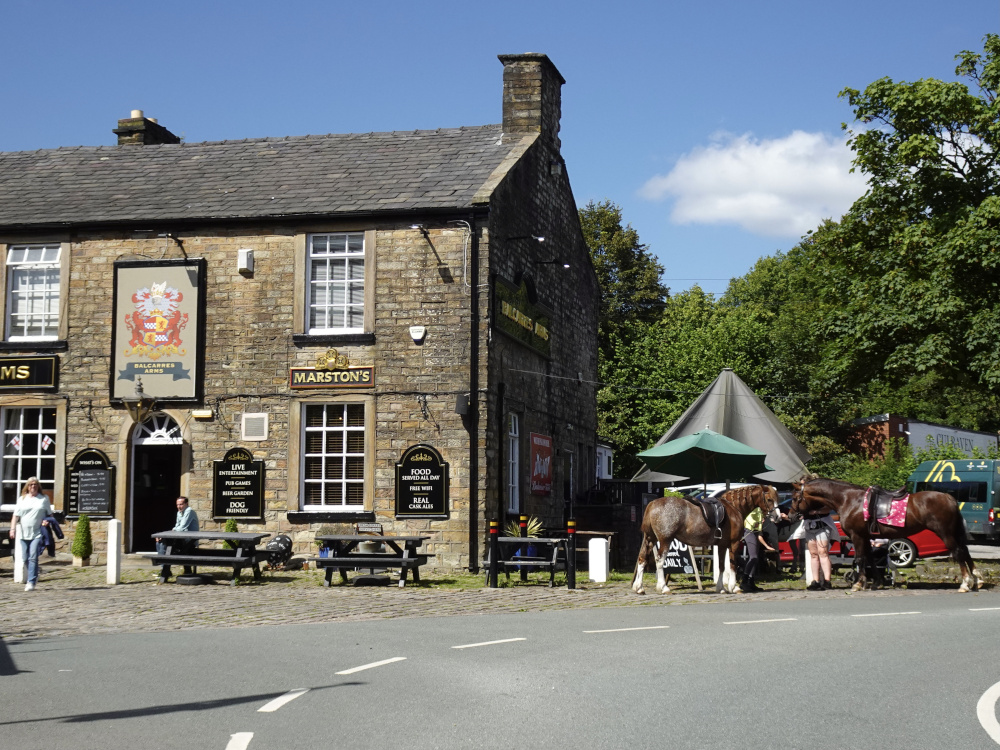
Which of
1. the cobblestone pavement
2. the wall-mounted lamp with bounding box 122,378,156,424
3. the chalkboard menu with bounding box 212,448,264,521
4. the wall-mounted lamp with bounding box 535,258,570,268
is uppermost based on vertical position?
the wall-mounted lamp with bounding box 535,258,570,268

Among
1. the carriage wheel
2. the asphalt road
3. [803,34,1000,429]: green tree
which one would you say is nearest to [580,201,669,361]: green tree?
[803,34,1000,429]: green tree

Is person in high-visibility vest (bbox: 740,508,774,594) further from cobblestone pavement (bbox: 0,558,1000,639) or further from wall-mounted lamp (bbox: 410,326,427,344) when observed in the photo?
wall-mounted lamp (bbox: 410,326,427,344)

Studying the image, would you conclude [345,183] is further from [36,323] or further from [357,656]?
[357,656]

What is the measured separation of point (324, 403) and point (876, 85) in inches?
563

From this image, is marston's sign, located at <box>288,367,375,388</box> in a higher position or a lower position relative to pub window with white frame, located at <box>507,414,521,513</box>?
higher

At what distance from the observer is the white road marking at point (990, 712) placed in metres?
6.57

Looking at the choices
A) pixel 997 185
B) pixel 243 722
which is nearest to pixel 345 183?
pixel 997 185

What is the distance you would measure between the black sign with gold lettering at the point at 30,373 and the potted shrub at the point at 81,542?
3039mm

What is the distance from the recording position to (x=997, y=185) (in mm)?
25172

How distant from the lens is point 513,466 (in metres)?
23.3

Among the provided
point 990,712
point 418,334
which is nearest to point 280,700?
point 990,712

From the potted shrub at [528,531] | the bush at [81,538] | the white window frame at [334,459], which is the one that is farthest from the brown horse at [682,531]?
the bush at [81,538]

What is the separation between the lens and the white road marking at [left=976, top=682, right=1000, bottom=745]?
6.57 m

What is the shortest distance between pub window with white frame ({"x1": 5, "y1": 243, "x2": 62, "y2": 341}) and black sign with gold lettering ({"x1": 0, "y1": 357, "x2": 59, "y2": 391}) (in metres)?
0.59
